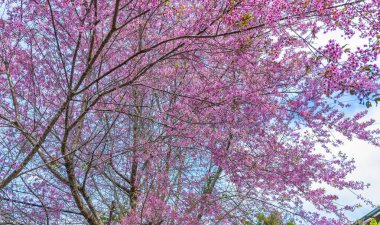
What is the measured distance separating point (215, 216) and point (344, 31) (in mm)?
4135

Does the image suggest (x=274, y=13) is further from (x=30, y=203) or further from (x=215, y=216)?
(x=30, y=203)

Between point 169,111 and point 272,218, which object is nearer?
point 169,111

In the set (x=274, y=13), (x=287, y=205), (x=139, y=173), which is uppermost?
(x=139, y=173)

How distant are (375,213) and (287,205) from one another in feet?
23.3

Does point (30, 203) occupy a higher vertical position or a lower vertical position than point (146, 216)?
higher

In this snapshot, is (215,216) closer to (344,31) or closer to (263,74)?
(263,74)

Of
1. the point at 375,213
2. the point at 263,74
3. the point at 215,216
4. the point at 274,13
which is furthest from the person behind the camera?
the point at 375,213

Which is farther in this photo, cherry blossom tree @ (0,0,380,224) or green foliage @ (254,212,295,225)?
green foliage @ (254,212,295,225)

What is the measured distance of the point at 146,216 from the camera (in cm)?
666

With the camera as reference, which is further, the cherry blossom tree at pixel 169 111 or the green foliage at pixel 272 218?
the green foliage at pixel 272 218

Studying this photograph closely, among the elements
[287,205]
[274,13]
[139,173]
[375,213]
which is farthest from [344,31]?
[375,213]

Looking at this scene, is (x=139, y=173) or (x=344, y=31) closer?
(x=344, y=31)

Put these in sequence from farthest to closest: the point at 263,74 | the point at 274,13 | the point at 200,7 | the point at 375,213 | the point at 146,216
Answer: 1. the point at 375,213
2. the point at 146,216
3. the point at 263,74
4. the point at 200,7
5. the point at 274,13

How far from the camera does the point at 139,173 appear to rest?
748 cm
